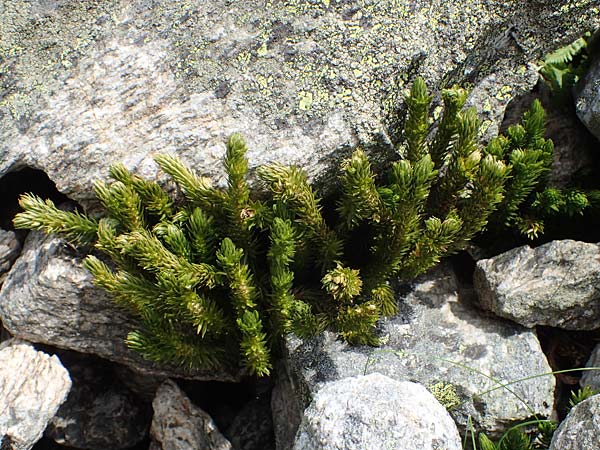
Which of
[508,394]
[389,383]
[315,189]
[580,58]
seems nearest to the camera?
[389,383]

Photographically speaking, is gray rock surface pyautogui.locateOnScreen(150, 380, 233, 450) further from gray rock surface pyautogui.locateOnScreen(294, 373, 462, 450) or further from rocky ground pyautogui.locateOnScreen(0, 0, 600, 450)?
gray rock surface pyautogui.locateOnScreen(294, 373, 462, 450)

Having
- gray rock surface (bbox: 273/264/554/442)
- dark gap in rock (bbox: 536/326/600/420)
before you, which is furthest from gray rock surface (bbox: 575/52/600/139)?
gray rock surface (bbox: 273/264/554/442)

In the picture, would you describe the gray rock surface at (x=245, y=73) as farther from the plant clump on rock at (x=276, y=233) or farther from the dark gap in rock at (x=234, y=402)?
the dark gap in rock at (x=234, y=402)

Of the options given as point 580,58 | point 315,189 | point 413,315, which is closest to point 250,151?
point 315,189

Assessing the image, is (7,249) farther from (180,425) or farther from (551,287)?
(551,287)

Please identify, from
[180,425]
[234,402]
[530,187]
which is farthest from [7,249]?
[530,187]

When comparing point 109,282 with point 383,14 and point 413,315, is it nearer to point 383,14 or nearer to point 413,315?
point 413,315

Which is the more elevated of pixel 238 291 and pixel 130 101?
pixel 130 101
